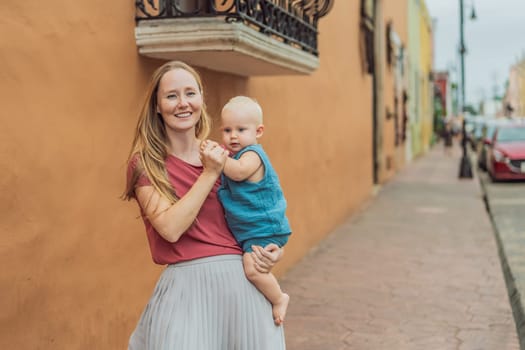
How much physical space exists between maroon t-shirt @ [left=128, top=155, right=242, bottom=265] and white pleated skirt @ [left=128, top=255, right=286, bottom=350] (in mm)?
28

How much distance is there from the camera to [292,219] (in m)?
8.12

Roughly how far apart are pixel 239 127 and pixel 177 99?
24 centimetres

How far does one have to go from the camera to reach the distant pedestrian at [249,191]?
2.50 meters

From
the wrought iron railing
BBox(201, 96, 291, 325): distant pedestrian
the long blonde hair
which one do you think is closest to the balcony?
the wrought iron railing

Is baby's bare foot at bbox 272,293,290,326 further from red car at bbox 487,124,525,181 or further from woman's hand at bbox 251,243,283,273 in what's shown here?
red car at bbox 487,124,525,181

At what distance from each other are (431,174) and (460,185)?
361 centimetres

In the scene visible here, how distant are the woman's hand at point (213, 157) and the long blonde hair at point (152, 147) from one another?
169mm

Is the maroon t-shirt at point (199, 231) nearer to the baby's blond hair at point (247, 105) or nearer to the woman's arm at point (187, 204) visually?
the woman's arm at point (187, 204)

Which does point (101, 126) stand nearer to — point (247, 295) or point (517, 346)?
point (247, 295)

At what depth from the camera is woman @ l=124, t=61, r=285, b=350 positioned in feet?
8.25

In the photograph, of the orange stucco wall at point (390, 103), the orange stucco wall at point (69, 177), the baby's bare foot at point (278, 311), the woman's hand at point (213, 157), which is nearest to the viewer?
the woman's hand at point (213, 157)

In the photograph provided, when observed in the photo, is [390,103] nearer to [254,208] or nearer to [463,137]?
[463,137]

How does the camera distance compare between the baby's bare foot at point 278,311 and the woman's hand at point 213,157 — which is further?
the baby's bare foot at point 278,311

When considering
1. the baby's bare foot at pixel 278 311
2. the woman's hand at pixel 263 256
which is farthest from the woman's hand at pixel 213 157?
the baby's bare foot at pixel 278 311
